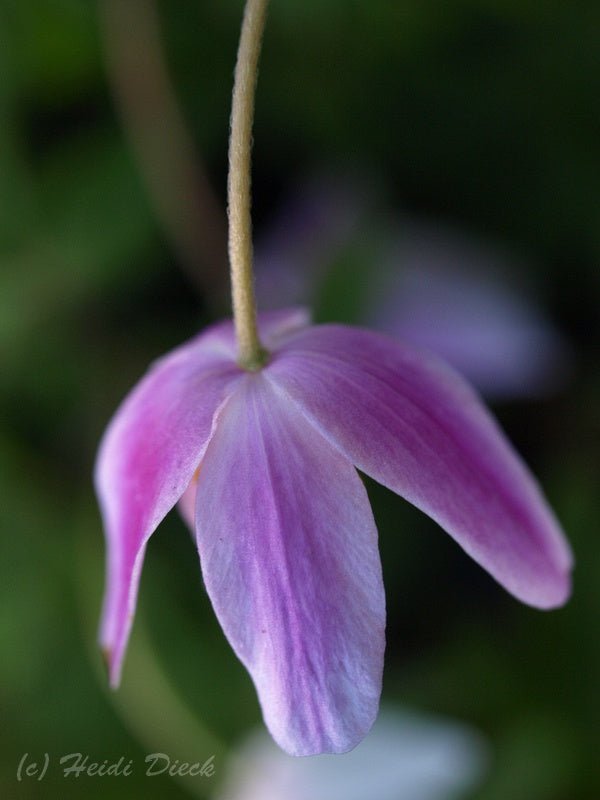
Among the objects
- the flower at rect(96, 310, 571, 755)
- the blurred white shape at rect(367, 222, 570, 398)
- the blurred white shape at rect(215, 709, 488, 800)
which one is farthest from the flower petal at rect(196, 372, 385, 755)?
the blurred white shape at rect(367, 222, 570, 398)

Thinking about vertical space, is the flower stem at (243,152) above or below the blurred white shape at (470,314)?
above

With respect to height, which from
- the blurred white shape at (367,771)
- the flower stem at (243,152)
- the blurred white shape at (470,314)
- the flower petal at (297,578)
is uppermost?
the flower stem at (243,152)

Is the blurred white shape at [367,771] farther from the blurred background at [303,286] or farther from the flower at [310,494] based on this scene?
the flower at [310,494]

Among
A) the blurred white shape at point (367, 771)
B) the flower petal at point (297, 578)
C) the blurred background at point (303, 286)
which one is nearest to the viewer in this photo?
the flower petal at point (297, 578)

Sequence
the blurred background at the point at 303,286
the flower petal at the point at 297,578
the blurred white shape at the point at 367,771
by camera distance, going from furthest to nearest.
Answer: the blurred background at the point at 303,286 → the blurred white shape at the point at 367,771 → the flower petal at the point at 297,578

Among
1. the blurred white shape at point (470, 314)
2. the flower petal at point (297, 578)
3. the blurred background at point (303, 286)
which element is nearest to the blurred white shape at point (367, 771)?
the blurred background at point (303, 286)

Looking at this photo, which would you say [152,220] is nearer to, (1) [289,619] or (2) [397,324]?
(2) [397,324]

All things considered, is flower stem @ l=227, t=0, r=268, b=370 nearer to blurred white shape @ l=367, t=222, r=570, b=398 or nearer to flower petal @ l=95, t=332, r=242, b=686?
flower petal @ l=95, t=332, r=242, b=686
